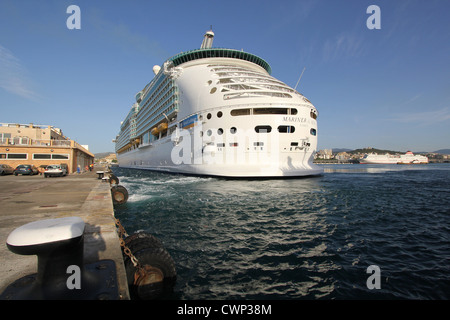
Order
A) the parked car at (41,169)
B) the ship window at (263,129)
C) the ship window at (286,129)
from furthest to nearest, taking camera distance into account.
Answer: the parked car at (41,169), the ship window at (286,129), the ship window at (263,129)

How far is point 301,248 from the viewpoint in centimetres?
582

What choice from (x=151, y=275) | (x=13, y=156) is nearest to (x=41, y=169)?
(x=13, y=156)

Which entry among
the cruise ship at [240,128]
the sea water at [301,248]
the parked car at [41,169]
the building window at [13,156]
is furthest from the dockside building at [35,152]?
the sea water at [301,248]

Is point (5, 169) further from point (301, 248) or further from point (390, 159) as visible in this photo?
point (390, 159)

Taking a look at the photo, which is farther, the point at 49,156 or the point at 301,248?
the point at 49,156

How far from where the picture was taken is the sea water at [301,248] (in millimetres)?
4070

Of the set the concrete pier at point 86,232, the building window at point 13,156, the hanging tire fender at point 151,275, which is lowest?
the hanging tire fender at point 151,275

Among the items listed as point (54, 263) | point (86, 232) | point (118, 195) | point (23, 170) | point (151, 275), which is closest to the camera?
point (54, 263)

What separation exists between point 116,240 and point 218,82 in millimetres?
22854

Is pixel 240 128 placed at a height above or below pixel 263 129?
above

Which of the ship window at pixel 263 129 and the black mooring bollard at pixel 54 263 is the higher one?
the ship window at pixel 263 129

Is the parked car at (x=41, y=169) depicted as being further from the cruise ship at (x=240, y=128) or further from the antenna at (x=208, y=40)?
the antenna at (x=208, y=40)
